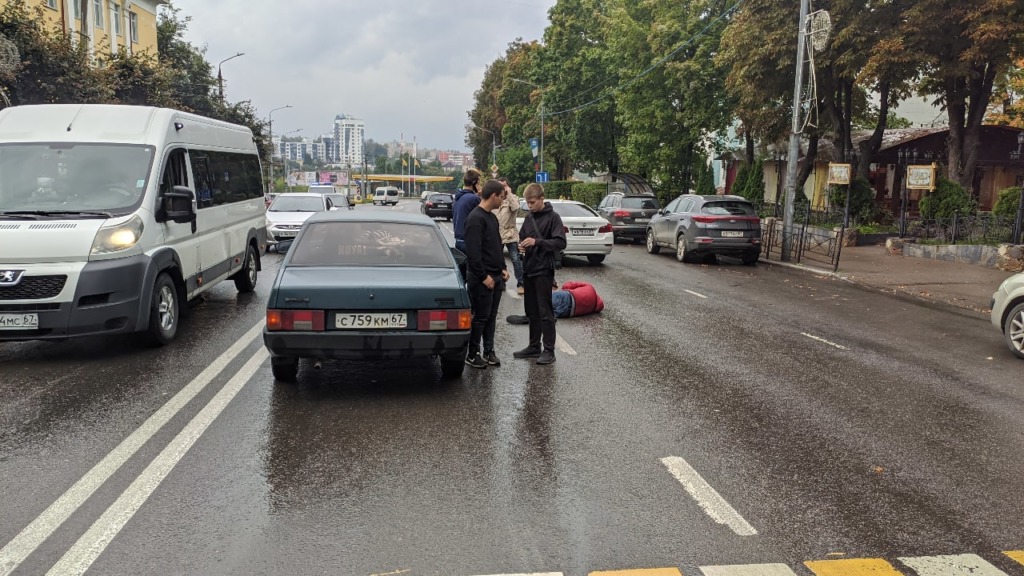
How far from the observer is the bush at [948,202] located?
19.6m

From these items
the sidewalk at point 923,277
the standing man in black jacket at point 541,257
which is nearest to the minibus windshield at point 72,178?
the standing man in black jacket at point 541,257

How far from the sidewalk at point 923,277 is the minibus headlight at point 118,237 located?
11.5m

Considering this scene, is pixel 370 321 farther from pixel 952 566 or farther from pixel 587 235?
pixel 587 235

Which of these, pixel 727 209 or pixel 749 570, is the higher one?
pixel 727 209

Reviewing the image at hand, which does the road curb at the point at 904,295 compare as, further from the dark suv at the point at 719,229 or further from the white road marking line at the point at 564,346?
the white road marking line at the point at 564,346

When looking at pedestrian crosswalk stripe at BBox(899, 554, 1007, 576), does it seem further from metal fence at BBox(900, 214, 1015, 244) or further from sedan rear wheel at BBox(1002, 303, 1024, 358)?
metal fence at BBox(900, 214, 1015, 244)

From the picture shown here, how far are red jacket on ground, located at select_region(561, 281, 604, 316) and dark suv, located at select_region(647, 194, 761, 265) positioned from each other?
7700 mm

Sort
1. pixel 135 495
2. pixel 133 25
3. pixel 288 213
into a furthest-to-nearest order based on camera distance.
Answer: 1. pixel 133 25
2. pixel 288 213
3. pixel 135 495

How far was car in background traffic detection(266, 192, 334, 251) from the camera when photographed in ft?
62.2

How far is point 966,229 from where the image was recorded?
1870 centimetres

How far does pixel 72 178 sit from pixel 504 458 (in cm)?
584

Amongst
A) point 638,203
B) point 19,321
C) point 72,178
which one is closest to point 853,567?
point 19,321

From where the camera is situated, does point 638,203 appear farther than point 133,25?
No

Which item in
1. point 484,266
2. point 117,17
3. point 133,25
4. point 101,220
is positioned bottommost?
point 484,266
